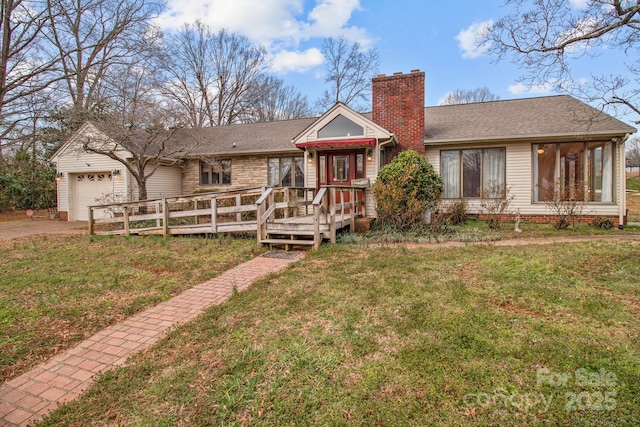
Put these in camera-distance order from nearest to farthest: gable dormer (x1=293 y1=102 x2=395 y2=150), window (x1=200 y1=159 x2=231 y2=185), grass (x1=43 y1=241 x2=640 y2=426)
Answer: grass (x1=43 y1=241 x2=640 y2=426) → gable dormer (x1=293 y1=102 x2=395 y2=150) → window (x1=200 y1=159 x2=231 y2=185)

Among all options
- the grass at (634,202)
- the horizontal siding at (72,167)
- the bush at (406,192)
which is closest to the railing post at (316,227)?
the bush at (406,192)

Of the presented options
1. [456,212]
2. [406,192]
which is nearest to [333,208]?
[406,192]

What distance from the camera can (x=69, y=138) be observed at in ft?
44.7

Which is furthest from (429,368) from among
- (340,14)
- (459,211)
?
(340,14)

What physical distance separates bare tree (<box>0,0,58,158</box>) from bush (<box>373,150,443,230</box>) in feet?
A: 37.3

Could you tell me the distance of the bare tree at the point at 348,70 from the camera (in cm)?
2559

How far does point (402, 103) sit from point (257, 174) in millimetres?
6341

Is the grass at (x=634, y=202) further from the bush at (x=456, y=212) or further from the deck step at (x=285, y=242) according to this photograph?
the deck step at (x=285, y=242)

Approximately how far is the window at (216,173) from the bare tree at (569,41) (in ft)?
34.6

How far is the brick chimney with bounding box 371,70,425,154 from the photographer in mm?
10992

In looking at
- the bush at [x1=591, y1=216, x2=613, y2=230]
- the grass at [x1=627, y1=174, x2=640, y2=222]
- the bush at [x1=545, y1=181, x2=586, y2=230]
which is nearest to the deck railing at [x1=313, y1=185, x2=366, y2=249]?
the bush at [x1=545, y1=181, x2=586, y2=230]

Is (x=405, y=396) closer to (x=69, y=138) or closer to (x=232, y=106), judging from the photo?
(x=69, y=138)

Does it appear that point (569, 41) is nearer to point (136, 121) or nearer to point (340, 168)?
point (340, 168)

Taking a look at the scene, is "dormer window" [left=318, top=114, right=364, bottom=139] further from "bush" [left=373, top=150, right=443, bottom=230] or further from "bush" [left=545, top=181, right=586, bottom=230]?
"bush" [left=545, top=181, right=586, bottom=230]
